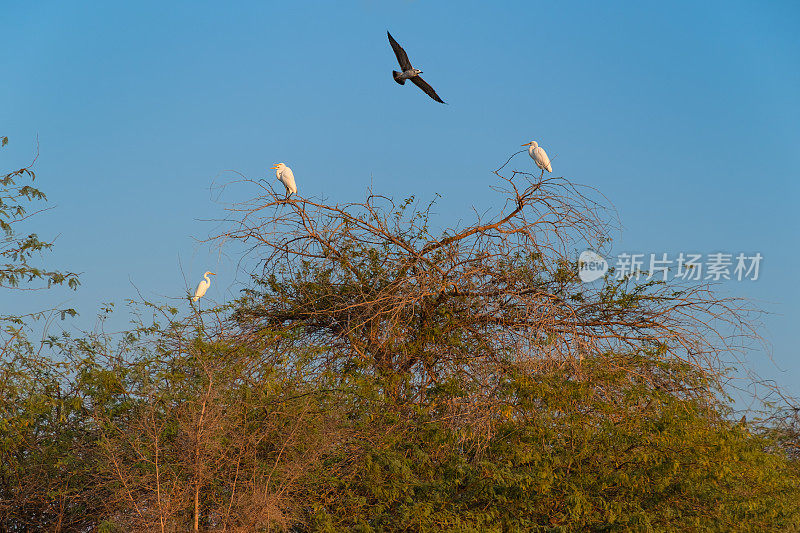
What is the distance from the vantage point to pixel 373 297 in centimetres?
850

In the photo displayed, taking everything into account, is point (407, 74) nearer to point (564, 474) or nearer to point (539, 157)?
point (539, 157)

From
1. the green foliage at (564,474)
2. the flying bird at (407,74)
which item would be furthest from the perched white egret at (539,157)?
the green foliage at (564,474)

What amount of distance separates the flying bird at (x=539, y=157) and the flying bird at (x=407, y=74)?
1.25m

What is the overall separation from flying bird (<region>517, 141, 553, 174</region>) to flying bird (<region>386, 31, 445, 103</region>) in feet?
4.11

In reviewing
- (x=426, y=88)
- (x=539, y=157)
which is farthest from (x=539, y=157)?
(x=426, y=88)

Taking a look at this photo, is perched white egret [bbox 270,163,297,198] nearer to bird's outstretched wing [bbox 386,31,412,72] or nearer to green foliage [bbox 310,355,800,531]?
bird's outstretched wing [bbox 386,31,412,72]

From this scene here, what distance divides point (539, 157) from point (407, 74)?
1.91 m

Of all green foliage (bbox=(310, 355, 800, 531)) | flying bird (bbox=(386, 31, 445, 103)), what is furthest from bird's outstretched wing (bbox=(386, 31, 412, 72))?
green foliage (bbox=(310, 355, 800, 531))

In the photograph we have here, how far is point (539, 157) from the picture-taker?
9109 mm

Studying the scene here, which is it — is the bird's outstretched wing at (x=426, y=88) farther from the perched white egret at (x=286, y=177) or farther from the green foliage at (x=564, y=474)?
the green foliage at (x=564, y=474)

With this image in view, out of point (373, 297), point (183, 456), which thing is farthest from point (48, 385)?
point (373, 297)

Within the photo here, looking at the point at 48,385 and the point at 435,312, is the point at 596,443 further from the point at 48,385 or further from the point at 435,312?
the point at 48,385

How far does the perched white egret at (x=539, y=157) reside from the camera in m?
9.05

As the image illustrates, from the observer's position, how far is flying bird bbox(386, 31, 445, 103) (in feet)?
30.2
